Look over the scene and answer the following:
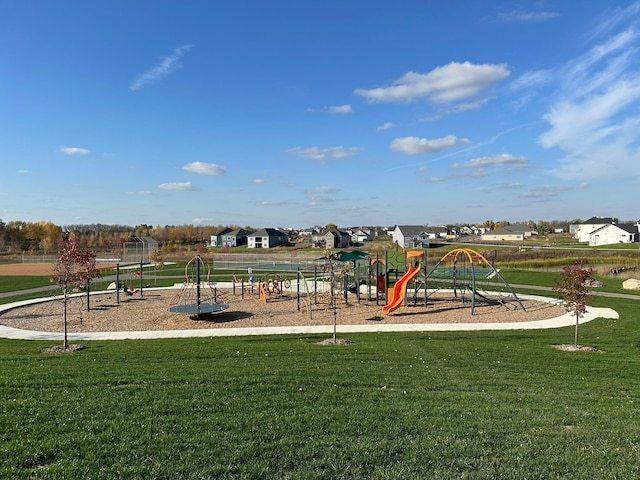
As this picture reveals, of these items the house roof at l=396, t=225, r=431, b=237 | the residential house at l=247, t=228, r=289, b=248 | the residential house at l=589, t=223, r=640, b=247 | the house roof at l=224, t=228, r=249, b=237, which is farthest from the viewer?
the house roof at l=224, t=228, r=249, b=237

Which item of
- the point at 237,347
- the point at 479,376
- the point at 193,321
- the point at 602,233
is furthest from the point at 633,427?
the point at 602,233

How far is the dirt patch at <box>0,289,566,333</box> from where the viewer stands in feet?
52.4

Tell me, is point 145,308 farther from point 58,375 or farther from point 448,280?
point 448,280

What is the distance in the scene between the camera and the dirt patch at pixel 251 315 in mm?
15977

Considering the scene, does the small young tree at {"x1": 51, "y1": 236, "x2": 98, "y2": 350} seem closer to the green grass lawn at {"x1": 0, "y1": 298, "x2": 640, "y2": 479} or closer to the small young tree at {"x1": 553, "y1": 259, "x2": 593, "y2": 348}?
the green grass lawn at {"x1": 0, "y1": 298, "x2": 640, "y2": 479}

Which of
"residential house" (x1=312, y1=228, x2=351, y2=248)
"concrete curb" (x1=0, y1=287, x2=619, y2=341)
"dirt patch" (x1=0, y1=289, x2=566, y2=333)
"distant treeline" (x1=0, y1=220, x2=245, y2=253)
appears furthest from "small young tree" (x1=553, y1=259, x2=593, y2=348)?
"residential house" (x1=312, y1=228, x2=351, y2=248)

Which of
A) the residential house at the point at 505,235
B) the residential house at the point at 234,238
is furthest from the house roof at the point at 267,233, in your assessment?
the residential house at the point at 505,235

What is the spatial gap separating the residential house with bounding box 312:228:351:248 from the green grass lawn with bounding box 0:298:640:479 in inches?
2725

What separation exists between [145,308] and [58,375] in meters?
12.4

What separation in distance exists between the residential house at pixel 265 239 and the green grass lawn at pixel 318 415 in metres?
72.7

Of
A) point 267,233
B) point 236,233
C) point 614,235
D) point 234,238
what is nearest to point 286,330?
point 267,233

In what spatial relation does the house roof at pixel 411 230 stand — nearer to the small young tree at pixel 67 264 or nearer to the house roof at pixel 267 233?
the house roof at pixel 267 233

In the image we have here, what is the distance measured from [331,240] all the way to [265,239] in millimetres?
13593

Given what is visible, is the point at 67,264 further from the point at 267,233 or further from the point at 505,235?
the point at 505,235
